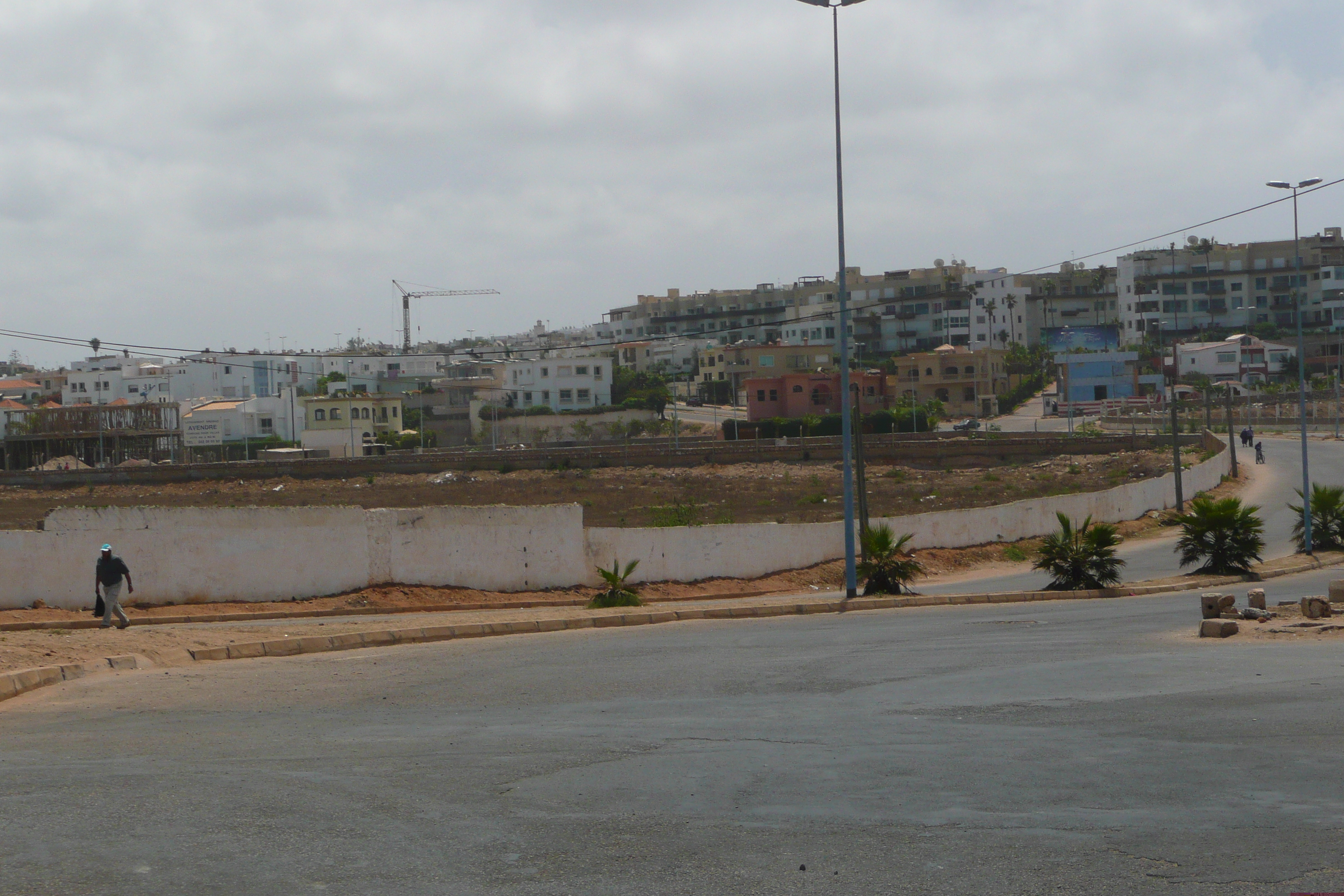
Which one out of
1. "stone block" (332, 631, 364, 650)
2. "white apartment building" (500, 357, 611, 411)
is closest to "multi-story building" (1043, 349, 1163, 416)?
"white apartment building" (500, 357, 611, 411)

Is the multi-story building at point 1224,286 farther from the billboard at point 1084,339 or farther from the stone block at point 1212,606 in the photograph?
the stone block at point 1212,606

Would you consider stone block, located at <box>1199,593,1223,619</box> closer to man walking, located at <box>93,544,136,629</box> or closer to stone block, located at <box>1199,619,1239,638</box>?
stone block, located at <box>1199,619,1239,638</box>

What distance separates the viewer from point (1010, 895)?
610cm

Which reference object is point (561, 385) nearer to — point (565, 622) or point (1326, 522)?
point (1326, 522)

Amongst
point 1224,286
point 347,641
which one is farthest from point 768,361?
point 347,641

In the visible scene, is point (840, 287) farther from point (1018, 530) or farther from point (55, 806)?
point (55, 806)

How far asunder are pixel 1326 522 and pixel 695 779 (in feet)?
104

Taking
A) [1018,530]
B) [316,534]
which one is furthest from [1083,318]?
[316,534]

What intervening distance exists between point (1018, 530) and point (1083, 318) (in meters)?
123

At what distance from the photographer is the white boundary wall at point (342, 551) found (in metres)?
22.9

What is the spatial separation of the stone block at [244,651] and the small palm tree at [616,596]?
303 inches

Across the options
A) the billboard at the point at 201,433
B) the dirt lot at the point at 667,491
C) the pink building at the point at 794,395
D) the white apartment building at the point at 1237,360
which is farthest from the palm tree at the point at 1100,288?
the billboard at the point at 201,433

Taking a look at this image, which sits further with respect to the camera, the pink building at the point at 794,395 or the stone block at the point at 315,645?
the pink building at the point at 794,395

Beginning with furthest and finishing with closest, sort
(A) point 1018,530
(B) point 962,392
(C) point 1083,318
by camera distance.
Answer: (C) point 1083,318, (B) point 962,392, (A) point 1018,530
